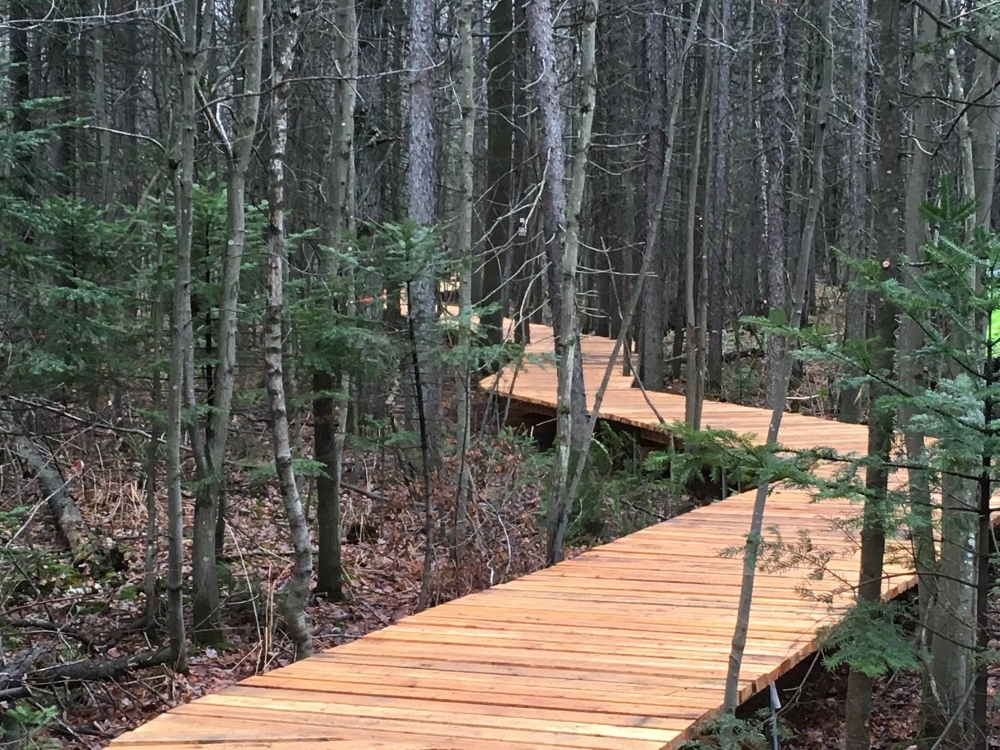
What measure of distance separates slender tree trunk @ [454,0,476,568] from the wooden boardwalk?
1.06m

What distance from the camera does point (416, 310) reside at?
705cm

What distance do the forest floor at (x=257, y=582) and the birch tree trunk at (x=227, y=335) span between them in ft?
0.99

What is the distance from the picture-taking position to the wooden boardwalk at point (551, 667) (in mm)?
3498

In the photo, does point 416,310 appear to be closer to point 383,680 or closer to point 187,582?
point 187,582

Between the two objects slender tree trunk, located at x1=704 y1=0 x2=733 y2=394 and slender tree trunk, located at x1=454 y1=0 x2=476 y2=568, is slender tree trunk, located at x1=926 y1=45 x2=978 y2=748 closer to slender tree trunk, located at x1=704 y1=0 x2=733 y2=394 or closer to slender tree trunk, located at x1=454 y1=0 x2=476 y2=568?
slender tree trunk, located at x1=454 y1=0 x2=476 y2=568

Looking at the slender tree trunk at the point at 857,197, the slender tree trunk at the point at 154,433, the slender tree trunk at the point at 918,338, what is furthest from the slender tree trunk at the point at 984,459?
the slender tree trunk at the point at 857,197

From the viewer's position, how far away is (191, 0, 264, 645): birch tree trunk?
5285 mm

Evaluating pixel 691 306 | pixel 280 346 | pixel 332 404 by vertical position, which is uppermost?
pixel 691 306

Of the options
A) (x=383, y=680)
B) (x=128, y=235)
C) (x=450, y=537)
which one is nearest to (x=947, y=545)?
→ (x=383, y=680)

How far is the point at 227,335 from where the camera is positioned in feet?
18.3

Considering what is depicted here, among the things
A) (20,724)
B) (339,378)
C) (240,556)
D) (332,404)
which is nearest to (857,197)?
(339,378)

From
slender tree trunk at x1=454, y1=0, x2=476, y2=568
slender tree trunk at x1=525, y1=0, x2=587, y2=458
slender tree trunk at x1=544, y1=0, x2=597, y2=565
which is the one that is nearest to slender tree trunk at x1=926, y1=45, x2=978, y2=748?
slender tree trunk at x1=544, y1=0, x2=597, y2=565

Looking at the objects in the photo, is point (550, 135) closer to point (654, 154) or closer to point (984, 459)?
point (654, 154)

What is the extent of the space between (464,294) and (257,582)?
2.53 metres
